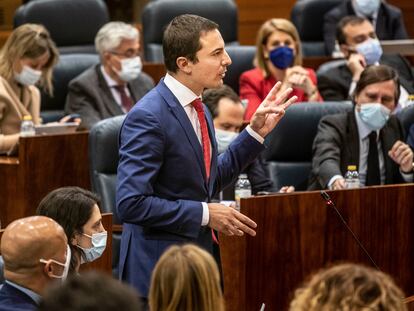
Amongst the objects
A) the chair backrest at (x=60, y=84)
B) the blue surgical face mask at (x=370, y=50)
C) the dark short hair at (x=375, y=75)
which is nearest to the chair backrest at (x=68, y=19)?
the chair backrest at (x=60, y=84)

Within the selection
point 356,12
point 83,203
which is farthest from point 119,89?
point 83,203

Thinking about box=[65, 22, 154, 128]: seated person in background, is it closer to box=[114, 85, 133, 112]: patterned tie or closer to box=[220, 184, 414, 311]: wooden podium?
box=[114, 85, 133, 112]: patterned tie

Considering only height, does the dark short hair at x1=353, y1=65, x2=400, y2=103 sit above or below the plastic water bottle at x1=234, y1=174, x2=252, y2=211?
above

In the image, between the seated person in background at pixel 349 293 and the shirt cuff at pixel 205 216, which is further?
the shirt cuff at pixel 205 216

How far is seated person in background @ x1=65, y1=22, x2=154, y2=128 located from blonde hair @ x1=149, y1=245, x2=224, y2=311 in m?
2.99

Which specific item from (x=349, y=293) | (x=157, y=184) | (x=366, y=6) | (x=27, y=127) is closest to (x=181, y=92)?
(x=157, y=184)

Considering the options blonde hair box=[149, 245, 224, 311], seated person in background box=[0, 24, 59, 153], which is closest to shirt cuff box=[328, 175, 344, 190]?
seated person in background box=[0, 24, 59, 153]

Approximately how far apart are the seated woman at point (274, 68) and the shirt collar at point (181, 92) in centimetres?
236

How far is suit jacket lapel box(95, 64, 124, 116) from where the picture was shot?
5.06 metres

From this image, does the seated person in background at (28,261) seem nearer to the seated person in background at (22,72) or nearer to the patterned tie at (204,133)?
the patterned tie at (204,133)

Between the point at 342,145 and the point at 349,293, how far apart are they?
240 centimetres

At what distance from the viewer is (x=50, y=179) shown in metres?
4.37

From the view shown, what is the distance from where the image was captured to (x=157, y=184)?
2.76 metres

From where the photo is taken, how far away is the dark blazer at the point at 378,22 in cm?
624
